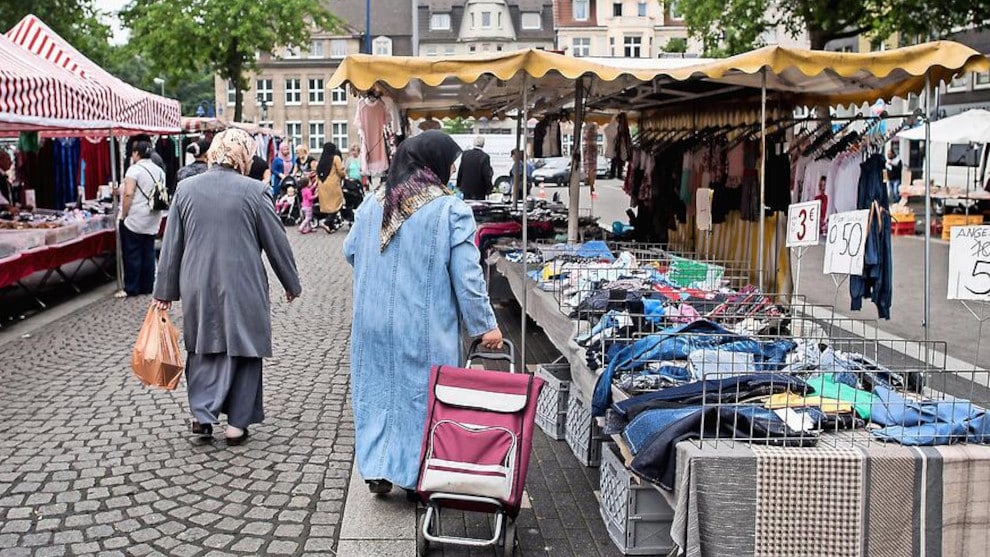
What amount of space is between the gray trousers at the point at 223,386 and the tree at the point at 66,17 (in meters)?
25.1

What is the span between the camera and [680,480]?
3.67m

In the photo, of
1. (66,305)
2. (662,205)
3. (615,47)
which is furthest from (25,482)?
(615,47)

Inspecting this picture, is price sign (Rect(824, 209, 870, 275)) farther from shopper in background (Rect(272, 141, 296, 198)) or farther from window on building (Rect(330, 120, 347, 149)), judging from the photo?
window on building (Rect(330, 120, 347, 149))

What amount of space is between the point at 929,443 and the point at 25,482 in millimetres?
4443

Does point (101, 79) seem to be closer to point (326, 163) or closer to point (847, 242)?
point (326, 163)

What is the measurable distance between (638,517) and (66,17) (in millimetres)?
28618

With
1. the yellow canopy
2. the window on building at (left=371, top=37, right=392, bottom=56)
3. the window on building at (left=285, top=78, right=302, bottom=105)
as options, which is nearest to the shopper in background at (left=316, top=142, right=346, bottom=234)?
the yellow canopy

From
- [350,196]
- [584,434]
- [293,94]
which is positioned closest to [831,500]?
[584,434]

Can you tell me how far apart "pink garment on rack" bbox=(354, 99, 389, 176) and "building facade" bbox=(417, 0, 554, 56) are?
74038mm

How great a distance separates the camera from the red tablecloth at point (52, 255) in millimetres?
10219

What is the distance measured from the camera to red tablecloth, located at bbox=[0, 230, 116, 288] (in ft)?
33.5

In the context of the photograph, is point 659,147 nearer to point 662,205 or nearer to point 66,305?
point 662,205

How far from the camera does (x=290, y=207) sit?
2262 centimetres

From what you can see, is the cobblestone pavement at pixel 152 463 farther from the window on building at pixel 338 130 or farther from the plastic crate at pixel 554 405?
the window on building at pixel 338 130
